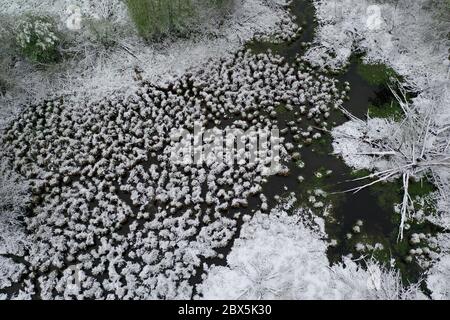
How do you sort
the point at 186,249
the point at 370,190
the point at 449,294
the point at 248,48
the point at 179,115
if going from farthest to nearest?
the point at 248,48 → the point at 179,115 → the point at 370,190 → the point at 186,249 → the point at 449,294

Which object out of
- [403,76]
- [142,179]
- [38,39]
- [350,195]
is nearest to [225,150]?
[142,179]

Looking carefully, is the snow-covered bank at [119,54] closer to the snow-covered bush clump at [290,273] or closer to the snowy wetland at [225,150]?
the snowy wetland at [225,150]

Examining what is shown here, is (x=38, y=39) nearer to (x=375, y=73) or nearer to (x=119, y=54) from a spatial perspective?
(x=119, y=54)

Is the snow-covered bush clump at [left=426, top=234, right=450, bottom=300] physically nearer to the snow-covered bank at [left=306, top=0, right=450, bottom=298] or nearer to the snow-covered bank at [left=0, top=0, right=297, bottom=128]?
the snow-covered bank at [left=306, top=0, right=450, bottom=298]

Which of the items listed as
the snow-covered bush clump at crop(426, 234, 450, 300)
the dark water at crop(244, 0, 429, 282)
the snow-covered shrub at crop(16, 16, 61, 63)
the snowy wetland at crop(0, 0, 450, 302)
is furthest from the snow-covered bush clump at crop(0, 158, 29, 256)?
the snow-covered bush clump at crop(426, 234, 450, 300)

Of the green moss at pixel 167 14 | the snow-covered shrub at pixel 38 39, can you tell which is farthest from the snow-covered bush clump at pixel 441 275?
the snow-covered shrub at pixel 38 39

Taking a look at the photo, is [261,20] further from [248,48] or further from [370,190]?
[370,190]

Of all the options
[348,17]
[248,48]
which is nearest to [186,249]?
[248,48]
